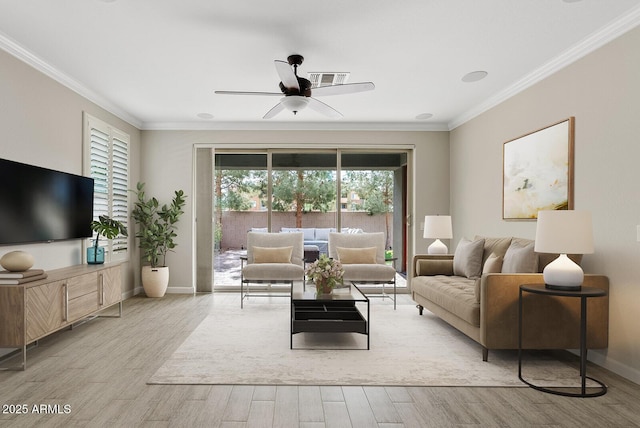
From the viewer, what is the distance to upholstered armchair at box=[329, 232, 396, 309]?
17.7 ft

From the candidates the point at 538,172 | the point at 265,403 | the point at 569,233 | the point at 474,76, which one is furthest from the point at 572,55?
the point at 265,403

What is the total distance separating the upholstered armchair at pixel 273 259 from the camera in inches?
214

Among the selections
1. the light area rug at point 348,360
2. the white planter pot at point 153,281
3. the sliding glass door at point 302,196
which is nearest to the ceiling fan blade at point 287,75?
the light area rug at point 348,360

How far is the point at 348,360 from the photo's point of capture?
337 centimetres

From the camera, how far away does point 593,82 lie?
343cm

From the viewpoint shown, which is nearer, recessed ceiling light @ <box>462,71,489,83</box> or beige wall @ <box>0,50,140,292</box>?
beige wall @ <box>0,50,140,292</box>

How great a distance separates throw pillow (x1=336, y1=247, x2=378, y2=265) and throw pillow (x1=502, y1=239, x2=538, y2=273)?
2.29 metres

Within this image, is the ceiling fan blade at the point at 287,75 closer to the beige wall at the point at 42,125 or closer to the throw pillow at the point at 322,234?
the beige wall at the point at 42,125

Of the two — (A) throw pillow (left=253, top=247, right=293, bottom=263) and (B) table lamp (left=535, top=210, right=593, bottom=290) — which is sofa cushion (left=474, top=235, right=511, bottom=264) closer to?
(B) table lamp (left=535, top=210, right=593, bottom=290)

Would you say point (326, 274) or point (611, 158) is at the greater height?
point (611, 158)

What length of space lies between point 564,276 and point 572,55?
6.67 feet

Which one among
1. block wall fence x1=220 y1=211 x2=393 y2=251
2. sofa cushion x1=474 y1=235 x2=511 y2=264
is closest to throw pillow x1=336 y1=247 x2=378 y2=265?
block wall fence x1=220 y1=211 x2=393 y2=251

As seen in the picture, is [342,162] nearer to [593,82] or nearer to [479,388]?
[593,82]

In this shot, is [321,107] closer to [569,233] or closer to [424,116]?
[569,233]
